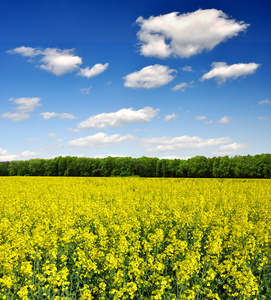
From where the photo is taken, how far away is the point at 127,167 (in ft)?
292

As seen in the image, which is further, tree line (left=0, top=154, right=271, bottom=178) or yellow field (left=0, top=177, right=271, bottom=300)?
tree line (left=0, top=154, right=271, bottom=178)

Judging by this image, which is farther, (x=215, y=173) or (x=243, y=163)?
(x=215, y=173)

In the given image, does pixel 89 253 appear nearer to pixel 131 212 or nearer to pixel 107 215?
pixel 107 215

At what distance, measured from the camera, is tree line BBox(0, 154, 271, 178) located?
84.7 meters

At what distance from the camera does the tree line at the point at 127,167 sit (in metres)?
84.7

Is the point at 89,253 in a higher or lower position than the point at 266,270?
higher

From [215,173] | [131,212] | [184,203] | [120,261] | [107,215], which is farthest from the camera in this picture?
[215,173]

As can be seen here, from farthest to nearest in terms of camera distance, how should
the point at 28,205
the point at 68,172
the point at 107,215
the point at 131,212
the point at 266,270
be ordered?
1. the point at 68,172
2. the point at 28,205
3. the point at 131,212
4. the point at 107,215
5. the point at 266,270

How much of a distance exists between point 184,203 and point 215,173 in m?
76.8

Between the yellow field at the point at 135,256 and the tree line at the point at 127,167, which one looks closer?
the yellow field at the point at 135,256

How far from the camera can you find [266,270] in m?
7.14

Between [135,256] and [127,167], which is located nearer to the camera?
[135,256]

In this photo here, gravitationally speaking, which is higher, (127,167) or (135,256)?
(127,167)

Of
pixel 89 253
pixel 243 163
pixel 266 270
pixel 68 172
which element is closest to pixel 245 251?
pixel 266 270
